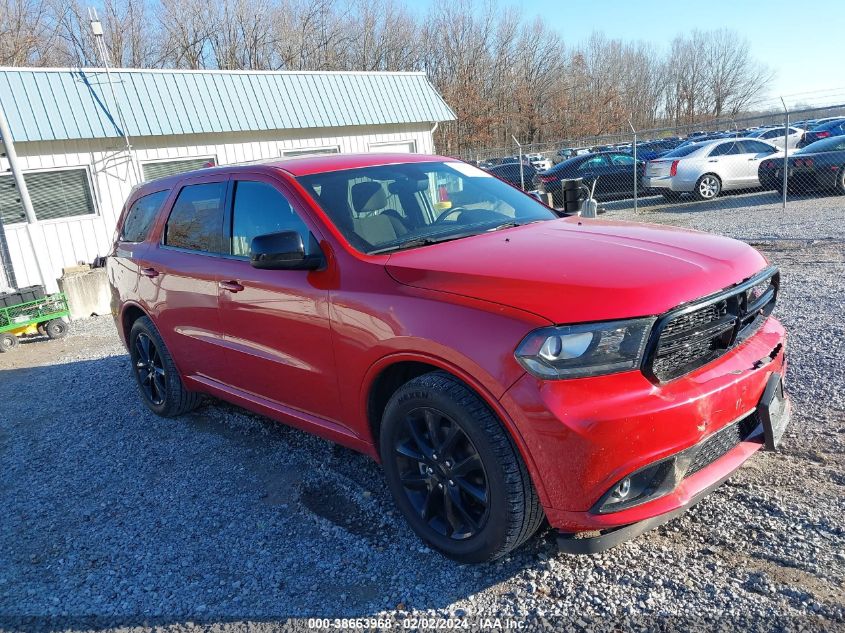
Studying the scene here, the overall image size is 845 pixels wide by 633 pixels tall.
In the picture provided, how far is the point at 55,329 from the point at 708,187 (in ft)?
48.0

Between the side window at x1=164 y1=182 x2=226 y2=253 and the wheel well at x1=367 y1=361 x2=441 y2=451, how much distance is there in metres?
1.62

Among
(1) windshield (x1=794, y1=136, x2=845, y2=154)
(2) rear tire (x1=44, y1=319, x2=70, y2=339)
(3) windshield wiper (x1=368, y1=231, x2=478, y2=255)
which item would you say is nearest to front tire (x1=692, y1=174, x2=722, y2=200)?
(1) windshield (x1=794, y1=136, x2=845, y2=154)

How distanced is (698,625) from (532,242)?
5.76 ft

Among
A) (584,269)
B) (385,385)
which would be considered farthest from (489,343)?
(385,385)

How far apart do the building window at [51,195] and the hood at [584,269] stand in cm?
1048

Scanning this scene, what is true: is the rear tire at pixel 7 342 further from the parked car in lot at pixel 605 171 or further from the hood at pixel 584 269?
the parked car in lot at pixel 605 171

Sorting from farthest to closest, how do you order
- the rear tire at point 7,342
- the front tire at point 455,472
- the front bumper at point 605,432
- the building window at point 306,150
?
the building window at point 306,150
the rear tire at point 7,342
the front tire at point 455,472
the front bumper at point 605,432

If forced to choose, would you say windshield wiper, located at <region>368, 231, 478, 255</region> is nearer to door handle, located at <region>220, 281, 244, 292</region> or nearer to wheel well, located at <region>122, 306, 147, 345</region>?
door handle, located at <region>220, 281, 244, 292</region>

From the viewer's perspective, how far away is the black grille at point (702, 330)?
2.50 metres

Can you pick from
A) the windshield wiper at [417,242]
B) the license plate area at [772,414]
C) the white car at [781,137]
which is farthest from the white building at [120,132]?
the white car at [781,137]

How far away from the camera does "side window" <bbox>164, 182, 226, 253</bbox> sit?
14.1 ft

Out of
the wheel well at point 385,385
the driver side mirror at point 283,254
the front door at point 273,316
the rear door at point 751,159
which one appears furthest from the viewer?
the rear door at point 751,159

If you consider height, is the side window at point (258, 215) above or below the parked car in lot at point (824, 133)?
above

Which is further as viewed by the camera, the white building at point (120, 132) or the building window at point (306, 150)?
the building window at point (306, 150)
